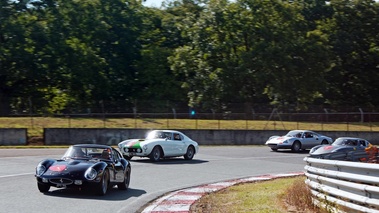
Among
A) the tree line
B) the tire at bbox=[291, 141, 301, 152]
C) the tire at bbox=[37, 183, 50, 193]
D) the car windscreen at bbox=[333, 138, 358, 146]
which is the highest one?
the tree line

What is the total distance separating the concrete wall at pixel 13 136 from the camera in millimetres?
35062

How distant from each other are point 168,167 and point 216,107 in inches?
1117

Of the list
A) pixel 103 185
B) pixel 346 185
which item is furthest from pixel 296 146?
pixel 346 185

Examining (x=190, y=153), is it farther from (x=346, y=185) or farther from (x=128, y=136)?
(x=346, y=185)

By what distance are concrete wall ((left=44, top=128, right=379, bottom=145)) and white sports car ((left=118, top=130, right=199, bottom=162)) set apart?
1130cm

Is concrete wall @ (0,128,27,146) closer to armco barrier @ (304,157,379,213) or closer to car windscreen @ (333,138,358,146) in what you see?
car windscreen @ (333,138,358,146)

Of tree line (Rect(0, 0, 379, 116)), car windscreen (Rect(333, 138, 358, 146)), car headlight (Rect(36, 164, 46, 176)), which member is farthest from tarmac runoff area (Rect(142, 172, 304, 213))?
tree line (Rect(0, 0, 379, 116))

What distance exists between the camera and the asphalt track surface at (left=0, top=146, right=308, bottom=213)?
1231 cm

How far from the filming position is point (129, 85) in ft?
204

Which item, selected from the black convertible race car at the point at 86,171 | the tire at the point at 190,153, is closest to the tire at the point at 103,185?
the black convertible race car at the point at 86,171

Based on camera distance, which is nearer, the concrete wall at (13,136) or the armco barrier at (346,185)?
Result: the armco barrier at (346,185)

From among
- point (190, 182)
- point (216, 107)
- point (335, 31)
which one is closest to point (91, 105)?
point (216, 107)

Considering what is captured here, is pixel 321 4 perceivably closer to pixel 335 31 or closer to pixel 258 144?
pixel 335 31

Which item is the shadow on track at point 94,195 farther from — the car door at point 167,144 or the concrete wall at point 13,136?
the concrete wall at point 13,136
